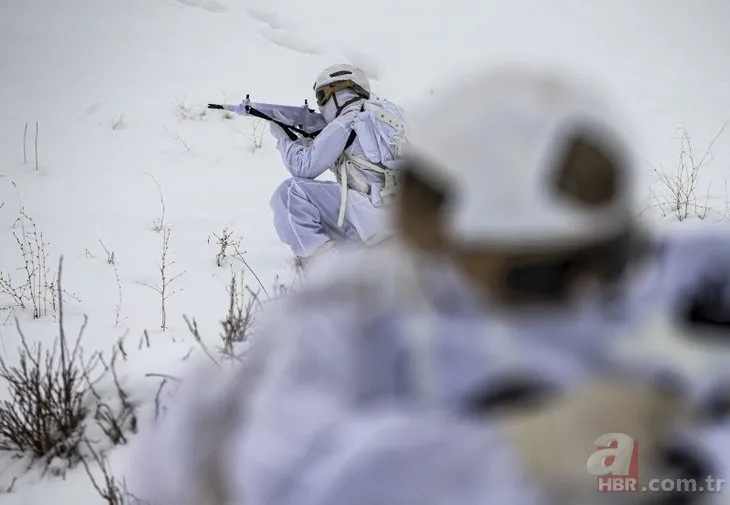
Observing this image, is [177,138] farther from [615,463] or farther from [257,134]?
[615,463]

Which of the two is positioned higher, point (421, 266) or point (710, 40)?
point (710, 40)

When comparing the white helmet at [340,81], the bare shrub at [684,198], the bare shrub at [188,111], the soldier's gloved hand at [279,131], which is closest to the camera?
the white helmet at [340,81]

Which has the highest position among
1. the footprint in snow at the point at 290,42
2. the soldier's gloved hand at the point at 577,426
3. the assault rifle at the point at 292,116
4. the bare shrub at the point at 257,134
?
the footprint in snow at the point at 290,42

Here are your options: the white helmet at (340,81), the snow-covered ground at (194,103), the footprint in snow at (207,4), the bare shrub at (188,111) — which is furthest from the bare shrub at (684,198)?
the footprint in snow at (207,4)

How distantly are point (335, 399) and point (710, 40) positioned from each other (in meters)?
8.51

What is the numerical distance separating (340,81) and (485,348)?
2.71 meters

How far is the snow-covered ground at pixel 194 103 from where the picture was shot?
10.1 feet

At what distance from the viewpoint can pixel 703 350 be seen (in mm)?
680

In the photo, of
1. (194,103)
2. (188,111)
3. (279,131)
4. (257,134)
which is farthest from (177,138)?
(279,131)

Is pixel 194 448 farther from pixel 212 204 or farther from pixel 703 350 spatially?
pixel 212 204

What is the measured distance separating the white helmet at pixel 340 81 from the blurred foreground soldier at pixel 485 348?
2.53 metres

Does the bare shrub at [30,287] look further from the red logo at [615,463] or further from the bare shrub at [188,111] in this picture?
the red logo at [615,463]

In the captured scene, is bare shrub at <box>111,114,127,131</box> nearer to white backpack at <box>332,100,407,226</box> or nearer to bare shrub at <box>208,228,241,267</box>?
bare shrub at <box>208,228,241,267</box>

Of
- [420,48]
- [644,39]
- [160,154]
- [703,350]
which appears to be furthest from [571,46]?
[703,350]
